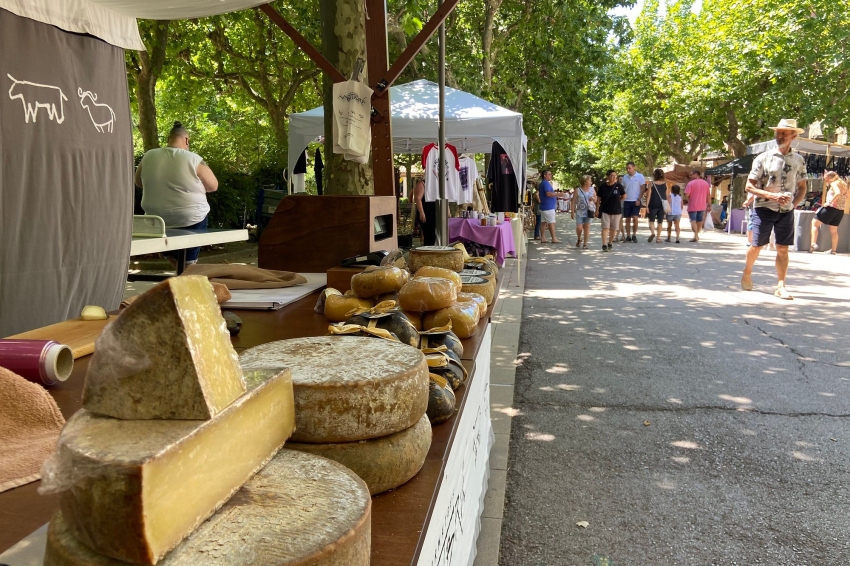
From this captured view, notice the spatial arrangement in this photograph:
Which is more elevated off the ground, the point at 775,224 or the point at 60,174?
the point at 60,174

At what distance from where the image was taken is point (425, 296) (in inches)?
84.7

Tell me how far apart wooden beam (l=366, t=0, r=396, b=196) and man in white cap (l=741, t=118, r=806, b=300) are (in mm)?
5646

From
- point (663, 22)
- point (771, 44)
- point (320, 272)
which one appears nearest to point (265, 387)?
point (320, 272)

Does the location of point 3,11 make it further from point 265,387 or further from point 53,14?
point 265,387

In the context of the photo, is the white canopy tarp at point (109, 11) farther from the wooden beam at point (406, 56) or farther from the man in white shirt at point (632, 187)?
the man in white shirt at point (632, 187)

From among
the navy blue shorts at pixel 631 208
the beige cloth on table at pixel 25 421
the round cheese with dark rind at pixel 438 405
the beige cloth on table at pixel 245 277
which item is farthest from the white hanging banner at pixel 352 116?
the navy blue shorts at pixel 631 208

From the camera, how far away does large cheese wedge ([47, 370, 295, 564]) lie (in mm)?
649

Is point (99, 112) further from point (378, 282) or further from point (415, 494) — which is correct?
point (415, 494)

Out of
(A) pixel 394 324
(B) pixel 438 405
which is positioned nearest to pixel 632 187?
(A) pixel 394 324

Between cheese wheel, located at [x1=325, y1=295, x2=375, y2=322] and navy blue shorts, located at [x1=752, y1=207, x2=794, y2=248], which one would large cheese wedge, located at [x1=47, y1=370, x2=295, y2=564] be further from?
navy blue shorts, located at [x1=752, y1=207, x2=794, y2=248]

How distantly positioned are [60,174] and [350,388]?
4565 millimetres

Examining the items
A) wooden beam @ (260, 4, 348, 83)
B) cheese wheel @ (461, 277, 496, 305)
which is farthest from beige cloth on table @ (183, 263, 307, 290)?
wooden beam @ (260, 4, 348, 83)

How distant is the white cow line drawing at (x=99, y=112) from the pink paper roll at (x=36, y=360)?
392cm

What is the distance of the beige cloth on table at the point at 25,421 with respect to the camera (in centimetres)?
124
